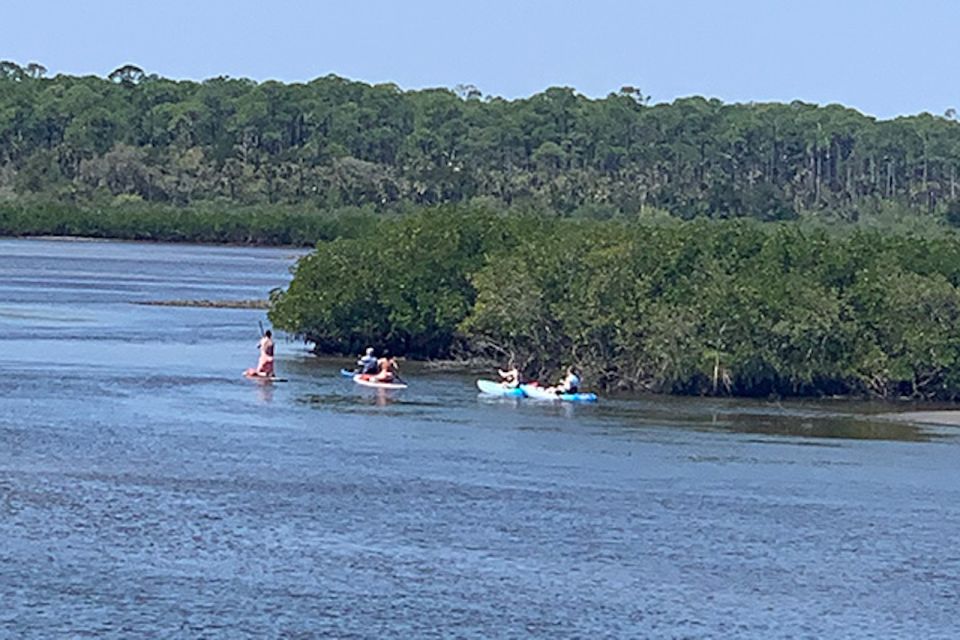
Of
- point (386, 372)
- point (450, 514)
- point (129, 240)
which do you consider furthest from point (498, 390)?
point (129, 240)

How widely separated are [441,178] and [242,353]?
110m

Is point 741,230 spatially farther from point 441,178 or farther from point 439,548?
point 441,178

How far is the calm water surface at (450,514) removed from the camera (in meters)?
24.5

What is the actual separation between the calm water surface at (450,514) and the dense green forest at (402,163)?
10509cm

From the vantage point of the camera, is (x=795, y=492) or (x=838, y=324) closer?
(x=795, y=492)

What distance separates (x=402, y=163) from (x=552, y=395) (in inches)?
5369

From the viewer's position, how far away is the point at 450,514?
30.9 meters

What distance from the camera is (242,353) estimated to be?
193 feet

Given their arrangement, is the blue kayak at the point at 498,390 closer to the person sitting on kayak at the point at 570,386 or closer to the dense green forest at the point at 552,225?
the person sitting on kayak at the point at 570,386

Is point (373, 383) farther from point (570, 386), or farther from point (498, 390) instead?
point (570, 386)

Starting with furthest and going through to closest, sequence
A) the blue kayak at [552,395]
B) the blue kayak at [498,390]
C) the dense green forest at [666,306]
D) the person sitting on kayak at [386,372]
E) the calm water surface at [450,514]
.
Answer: the dense green forest at [666,306], the person sitting on kayak at [386,372], the blue kayak at [498,390], the blue kayak at [552,395], the calm water surface at [450,514]


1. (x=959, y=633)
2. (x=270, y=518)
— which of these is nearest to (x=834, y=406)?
(x=270, y=518)

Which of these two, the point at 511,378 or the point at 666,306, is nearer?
the point at 511,378

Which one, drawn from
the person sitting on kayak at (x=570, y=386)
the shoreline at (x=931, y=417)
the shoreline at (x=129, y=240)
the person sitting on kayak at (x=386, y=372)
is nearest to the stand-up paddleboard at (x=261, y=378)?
the person sitting on kayak at (x=386, y=372)
